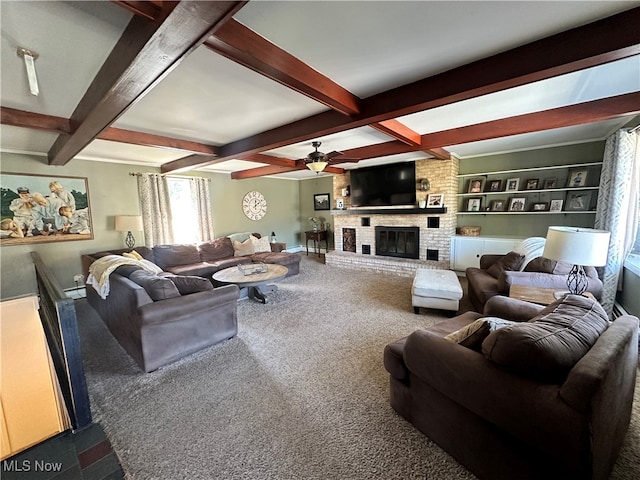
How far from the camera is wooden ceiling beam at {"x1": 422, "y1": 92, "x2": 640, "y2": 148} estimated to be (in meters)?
2.46

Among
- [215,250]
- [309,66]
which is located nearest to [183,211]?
[215,250]

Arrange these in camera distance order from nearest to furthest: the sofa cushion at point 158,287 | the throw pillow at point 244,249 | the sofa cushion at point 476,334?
the sofa cushion at point 476,334, the sofa cushion at point 158,287, the throw pillow at point 244,249

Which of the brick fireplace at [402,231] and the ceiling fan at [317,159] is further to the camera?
the brick fireplace at [402,231]

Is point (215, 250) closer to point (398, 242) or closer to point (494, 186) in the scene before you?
point (398, 242)

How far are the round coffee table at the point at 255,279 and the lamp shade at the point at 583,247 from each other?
3.01 meters

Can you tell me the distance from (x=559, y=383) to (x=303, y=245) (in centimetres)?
757

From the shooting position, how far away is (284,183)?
7.86 metres

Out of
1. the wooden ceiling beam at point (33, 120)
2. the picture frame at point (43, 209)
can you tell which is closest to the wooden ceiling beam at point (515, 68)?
the wooden ceiling beam at point (33, 120)

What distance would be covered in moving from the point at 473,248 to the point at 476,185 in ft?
4.14

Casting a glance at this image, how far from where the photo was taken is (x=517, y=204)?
4727 mm

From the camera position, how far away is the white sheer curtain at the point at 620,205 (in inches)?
114

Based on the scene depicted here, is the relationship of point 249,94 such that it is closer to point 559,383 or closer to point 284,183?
point 559,383

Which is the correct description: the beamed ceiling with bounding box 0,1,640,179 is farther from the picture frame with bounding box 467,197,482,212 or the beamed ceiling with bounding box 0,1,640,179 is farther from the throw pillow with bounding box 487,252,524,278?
the picture frame with bounding box 467,197,482,212

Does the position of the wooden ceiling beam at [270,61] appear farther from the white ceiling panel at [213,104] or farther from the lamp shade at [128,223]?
the lamp shade at [128,223]
